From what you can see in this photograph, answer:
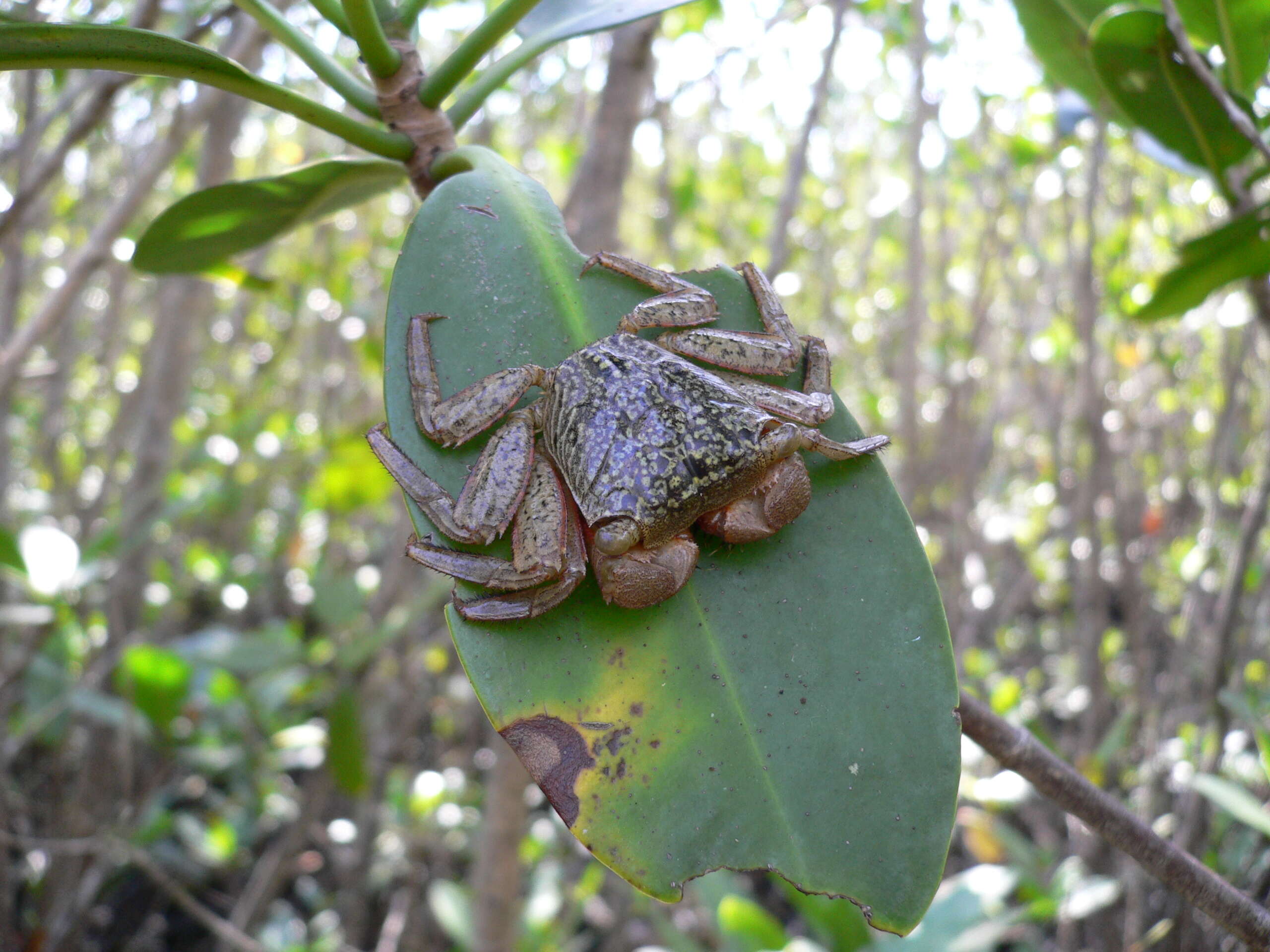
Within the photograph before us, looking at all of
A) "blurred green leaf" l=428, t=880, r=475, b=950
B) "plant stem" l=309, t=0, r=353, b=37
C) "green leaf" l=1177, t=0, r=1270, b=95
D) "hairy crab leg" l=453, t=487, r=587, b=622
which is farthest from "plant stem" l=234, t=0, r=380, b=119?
"blurred green leaf" l=428, t=880, r=475, b=950

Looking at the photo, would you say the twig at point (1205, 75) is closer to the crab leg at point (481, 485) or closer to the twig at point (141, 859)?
Answer: the crab leg at point (481, 485)

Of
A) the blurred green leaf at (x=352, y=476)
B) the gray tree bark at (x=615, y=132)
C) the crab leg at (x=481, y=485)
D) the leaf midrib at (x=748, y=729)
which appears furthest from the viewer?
the blurred green leaf at (x=352, y=476)

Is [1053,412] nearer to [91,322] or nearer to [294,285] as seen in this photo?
[294,285]

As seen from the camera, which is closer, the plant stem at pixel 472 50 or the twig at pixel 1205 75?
the plant stem at pixel 472 50

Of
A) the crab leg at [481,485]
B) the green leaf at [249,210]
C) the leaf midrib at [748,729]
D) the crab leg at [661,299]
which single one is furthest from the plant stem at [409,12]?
the leaf midrib at [748,729]

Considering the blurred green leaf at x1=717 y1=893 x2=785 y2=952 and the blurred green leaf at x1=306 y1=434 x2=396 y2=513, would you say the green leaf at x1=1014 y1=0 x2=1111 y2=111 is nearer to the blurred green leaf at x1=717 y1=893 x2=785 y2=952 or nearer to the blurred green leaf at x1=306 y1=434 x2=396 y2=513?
the blurred green leaf at x1=717 y1=893 x2=785 y2=952

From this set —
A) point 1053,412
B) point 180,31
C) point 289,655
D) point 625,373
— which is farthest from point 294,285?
point 625,373

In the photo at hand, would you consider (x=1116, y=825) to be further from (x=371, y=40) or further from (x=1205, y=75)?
(x=371, y=40)
